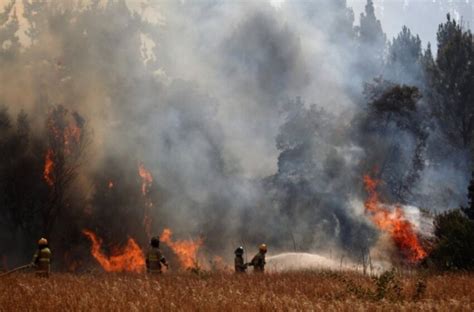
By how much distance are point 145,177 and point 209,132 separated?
27.2ft

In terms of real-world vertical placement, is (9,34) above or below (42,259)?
above

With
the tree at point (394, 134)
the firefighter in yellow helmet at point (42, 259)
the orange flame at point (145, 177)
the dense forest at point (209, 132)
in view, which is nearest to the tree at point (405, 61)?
the dense forest at point (209, 132)

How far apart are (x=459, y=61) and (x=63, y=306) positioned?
142 feet

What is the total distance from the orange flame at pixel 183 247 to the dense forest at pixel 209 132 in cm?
60

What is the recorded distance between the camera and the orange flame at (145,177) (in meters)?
32.0

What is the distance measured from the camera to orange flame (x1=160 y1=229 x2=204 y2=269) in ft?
97.1

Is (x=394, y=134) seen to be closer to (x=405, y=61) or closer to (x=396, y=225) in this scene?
(x=396, y=225)

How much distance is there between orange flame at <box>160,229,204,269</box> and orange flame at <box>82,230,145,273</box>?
2202 millimetres

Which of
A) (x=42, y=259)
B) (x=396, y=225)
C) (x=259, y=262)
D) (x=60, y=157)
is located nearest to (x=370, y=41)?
(x=396, y=225)

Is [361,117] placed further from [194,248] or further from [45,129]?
[45,129]

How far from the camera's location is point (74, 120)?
30719 millimetres

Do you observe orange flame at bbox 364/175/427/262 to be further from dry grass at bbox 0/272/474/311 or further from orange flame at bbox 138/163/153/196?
dry grass at bbox 0/272/474/311

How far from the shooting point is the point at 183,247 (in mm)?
30344

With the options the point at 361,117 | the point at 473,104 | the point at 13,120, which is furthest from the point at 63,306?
the point at 473,104
